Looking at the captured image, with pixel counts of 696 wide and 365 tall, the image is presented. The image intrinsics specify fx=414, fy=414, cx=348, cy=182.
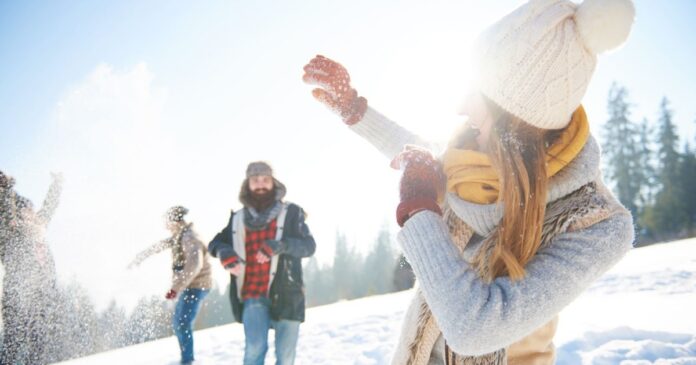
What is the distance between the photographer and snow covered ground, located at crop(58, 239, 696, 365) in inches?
154

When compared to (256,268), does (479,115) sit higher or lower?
higher

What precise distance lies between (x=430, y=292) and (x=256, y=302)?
2733 millimetres

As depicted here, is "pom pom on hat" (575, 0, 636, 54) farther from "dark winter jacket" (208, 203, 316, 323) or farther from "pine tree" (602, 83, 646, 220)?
"pine tree" (602, 83, 646, 220)

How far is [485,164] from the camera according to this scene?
127cm

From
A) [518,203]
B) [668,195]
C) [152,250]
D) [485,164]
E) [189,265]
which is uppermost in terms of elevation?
[485,164]

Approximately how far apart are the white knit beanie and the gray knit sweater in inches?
7.6

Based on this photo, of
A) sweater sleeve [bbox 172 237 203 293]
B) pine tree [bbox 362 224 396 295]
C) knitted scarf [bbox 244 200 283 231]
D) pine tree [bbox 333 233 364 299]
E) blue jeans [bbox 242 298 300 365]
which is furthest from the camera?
pine tree [bbox 333 233 364 299]

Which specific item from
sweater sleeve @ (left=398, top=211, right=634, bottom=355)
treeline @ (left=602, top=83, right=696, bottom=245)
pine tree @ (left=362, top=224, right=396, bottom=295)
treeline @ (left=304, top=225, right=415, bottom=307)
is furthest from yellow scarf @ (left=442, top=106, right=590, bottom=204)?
pine tree @ (left=362, top=224, right=396, bottom=295)

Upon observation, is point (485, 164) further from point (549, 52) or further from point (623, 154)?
point (623, 154)

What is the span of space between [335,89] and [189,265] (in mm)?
3960

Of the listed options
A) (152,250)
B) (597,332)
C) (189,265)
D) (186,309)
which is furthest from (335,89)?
(152,250)

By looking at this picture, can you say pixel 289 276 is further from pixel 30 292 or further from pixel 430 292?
pixel 30 292

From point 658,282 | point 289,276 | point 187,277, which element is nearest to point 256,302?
point 289,276

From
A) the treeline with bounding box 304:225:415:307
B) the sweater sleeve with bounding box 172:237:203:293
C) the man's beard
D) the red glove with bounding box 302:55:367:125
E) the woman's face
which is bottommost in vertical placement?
the treeline with bounding box 304:225:415:307
